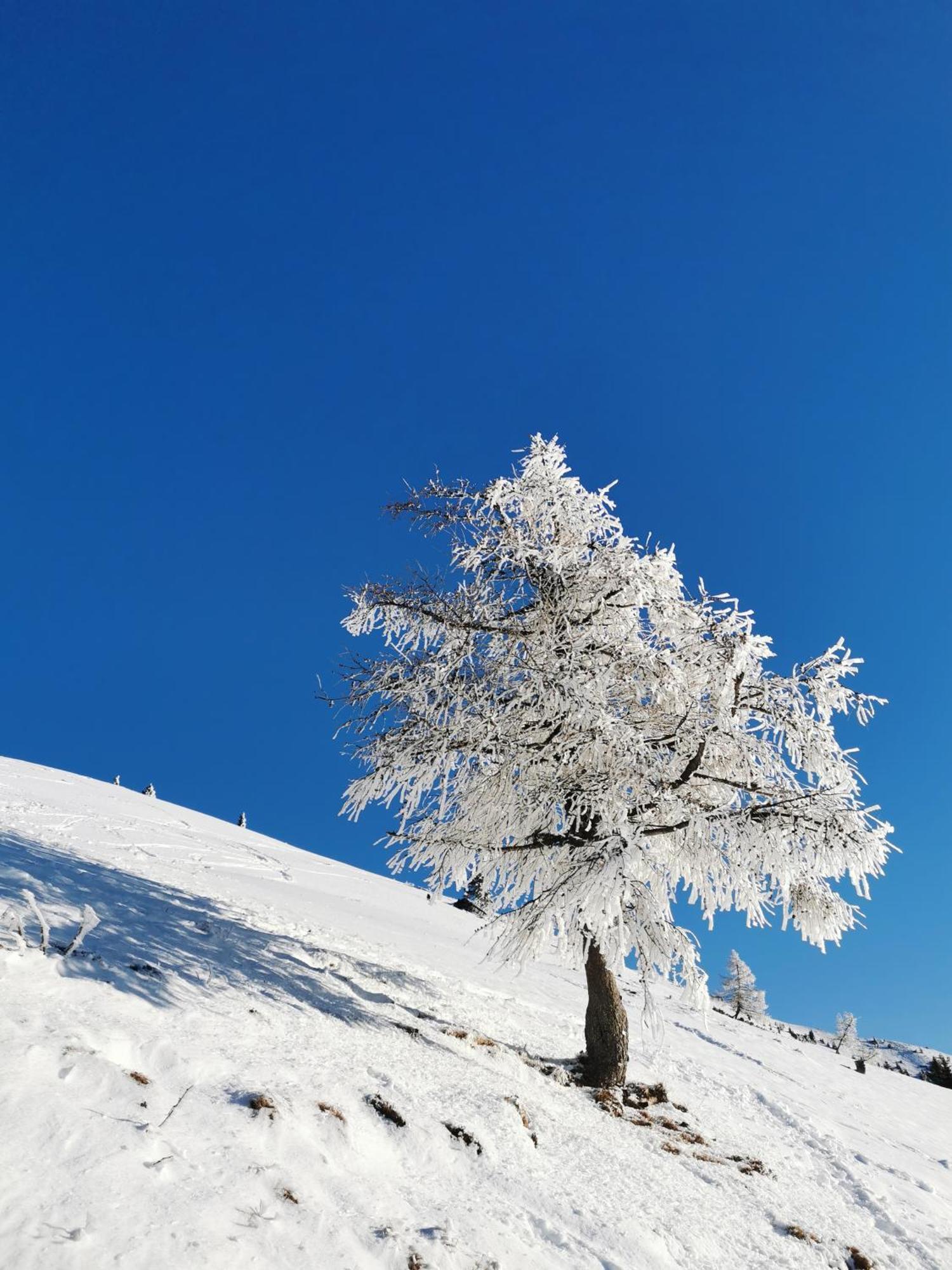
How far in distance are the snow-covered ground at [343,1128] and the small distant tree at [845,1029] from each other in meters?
54.0

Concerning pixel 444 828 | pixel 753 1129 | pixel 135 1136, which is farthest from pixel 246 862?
pixel 135 1136

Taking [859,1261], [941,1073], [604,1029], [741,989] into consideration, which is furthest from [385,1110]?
[741,989]

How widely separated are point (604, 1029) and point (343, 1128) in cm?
534

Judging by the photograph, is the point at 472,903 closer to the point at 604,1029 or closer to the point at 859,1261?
the point at 604,1029

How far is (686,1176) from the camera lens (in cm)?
629

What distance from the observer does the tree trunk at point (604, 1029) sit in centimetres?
872

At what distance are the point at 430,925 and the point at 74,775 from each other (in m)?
20.5

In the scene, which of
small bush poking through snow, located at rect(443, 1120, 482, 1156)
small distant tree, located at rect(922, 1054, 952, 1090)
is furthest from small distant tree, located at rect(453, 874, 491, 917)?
small distant tree, located at rect(922, 1054, 952, 1090)

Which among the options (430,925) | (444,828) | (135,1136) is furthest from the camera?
(430,925)

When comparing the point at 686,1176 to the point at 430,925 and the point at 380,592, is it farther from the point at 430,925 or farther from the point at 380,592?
the point at 430,925

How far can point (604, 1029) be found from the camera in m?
8.96

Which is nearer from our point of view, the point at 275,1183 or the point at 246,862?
the point at 275,1183

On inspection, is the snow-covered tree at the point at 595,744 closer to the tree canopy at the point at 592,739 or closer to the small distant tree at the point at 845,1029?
the tree canopy at the point at 592,739

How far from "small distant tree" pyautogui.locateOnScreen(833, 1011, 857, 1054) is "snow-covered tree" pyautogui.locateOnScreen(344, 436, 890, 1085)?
58019mm
